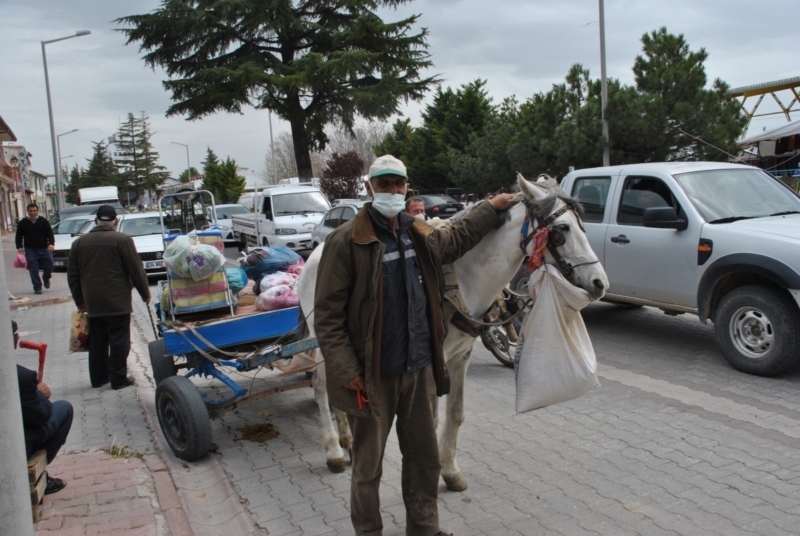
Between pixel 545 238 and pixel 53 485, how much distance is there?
11.9ft

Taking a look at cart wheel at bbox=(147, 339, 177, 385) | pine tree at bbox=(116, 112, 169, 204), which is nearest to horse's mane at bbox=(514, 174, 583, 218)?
cart wheel at bbox=(147, 339, 177, 385)

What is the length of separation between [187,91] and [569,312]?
29709mm

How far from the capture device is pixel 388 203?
3.32 metres

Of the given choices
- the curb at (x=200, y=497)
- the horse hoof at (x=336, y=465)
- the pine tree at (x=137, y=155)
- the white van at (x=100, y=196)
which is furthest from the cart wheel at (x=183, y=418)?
the pine tree at (x=137, y=155)

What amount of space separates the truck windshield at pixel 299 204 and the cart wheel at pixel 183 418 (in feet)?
50.4

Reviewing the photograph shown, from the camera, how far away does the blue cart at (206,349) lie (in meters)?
5.11

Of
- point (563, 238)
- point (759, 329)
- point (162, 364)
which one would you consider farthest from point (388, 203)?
point (759, 329)

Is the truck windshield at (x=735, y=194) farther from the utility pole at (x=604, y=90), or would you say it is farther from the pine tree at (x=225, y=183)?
the pine tree at (x=225, y=183)

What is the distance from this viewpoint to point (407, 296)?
132 inches

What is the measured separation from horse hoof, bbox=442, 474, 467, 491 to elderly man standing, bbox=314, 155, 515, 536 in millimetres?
848

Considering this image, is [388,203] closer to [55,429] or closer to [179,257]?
[55,429]

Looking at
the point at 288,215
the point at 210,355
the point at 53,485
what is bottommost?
the point at 53,485

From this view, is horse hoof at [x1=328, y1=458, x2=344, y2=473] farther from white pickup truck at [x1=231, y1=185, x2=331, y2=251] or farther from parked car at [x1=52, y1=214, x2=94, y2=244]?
parked car at [x1=52, y1=214, x2=94, y2=244]

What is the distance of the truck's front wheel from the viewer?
20.3 feet
